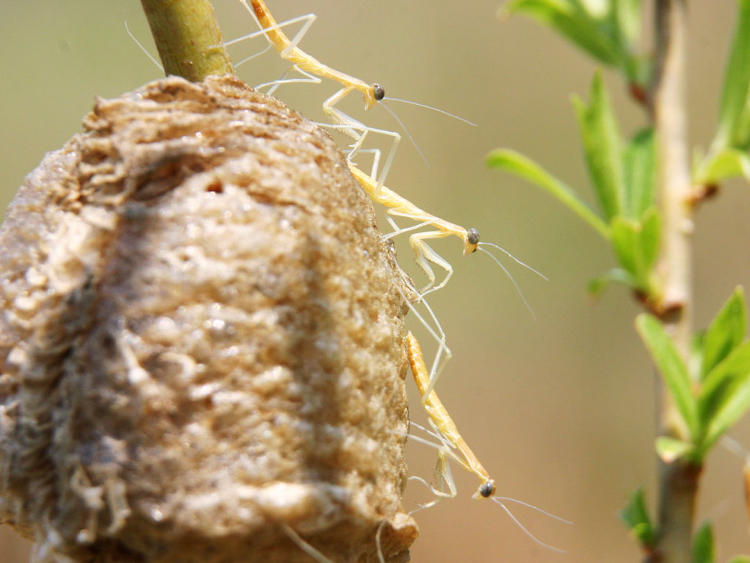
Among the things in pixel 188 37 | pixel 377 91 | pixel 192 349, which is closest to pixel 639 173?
pixel 192 349

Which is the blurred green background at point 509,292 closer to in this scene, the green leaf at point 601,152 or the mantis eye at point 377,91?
the mantis eye at point 377,91

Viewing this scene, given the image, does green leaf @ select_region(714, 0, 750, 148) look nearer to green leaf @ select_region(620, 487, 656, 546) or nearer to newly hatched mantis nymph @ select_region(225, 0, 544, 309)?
green leaf @ select_region(620, 487, 656, 546)

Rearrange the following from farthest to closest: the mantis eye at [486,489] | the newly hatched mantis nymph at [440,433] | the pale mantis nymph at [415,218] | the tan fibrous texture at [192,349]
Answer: the mantis eye at [486,489], the pale mantis nymph at [415,218], the newly hatched mantis nymph at [440,433], the tan fibrous texture at [192,349]

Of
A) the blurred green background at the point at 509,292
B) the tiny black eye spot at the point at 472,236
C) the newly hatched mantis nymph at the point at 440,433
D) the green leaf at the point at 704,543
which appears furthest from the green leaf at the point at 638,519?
the blurred green background at the point at 509,292

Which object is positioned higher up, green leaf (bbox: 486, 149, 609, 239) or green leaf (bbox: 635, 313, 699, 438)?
green leaf (bbox: 486, 149, 609, 239)

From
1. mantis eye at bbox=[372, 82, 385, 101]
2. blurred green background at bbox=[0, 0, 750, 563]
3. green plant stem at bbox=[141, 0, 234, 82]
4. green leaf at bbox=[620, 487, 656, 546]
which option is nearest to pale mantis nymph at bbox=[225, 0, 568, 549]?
mantis eye at bbox=[372, 82, 385, 101]

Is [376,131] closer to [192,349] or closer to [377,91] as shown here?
[377,91]
